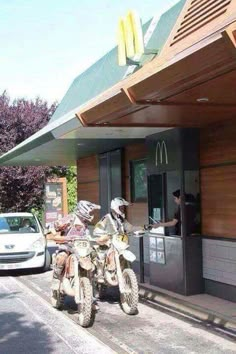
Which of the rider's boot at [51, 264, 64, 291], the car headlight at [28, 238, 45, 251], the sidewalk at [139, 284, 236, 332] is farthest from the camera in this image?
the car headlight at [28, 238, 45, 251]

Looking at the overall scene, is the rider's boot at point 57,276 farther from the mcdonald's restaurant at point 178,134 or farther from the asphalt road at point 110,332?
the mcdonald's restaurant at point 178,134

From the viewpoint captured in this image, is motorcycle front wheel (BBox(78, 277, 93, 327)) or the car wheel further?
the car wheel

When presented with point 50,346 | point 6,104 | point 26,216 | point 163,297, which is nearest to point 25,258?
point 26,216

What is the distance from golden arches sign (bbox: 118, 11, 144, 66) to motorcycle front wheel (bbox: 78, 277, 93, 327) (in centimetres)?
359

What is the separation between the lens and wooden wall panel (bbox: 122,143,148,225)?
12047 millimetres

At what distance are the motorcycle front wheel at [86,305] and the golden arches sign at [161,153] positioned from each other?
124 inches

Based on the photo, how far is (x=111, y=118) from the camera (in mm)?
8016

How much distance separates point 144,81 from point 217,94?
3.08 feet

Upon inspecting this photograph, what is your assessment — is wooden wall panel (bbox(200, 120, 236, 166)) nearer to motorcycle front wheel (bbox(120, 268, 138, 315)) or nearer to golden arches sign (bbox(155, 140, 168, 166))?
golden arches sign (bbox(155, 140, 168, 166))

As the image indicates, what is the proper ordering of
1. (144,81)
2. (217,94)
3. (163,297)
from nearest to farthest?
(144,81) → (217,94) → (163,297)

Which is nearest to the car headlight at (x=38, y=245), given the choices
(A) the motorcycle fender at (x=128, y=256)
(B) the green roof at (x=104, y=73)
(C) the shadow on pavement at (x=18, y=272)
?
(C) the shadow on pavement at (x=18, y=272)

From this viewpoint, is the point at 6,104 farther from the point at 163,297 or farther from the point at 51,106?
the point at 163,297

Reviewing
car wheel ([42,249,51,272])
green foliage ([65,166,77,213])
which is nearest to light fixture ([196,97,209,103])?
car wheel ([42,249,51,272])

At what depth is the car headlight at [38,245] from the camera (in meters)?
13.1
